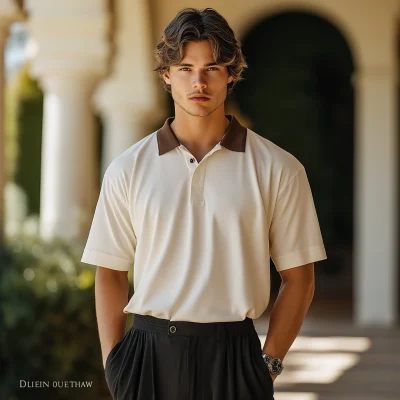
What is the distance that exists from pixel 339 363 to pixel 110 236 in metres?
6.22

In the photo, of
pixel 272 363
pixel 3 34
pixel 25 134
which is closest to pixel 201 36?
pixel 272 363

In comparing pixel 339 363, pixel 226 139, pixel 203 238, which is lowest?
pixel 339 363

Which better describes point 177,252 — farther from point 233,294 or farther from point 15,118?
point 15,118

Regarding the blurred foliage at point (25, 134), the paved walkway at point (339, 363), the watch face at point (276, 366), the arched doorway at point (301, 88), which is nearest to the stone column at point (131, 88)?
the arched doorway at point (301, 88)

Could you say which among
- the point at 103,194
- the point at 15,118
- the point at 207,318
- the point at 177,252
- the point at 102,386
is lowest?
the point at 102,386

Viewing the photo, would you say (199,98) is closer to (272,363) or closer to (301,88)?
(272,363)

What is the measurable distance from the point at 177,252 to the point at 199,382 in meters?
0.33

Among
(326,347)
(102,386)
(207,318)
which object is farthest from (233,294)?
(326,347)

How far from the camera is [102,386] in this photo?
21.3 feet

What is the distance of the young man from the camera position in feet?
7.66

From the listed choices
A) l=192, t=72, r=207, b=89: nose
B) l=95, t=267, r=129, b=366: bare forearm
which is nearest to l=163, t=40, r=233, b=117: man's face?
l=192, t=72, r=207, b=89: nose

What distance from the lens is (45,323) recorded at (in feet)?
19.3

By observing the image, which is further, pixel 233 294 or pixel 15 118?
pixel 15 118

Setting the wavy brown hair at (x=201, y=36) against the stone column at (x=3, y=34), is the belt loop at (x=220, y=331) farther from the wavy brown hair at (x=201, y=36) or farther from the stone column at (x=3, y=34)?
the stone column at (x=3, y=34)
